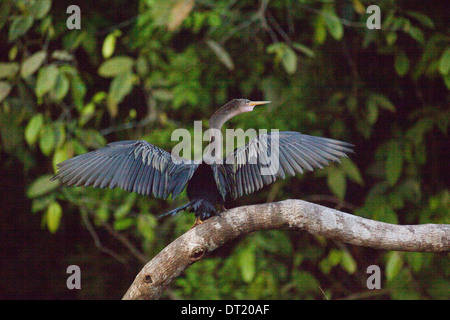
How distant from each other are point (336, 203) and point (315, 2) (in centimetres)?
136

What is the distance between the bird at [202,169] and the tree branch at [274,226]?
0.09m

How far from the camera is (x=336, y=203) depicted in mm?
3646

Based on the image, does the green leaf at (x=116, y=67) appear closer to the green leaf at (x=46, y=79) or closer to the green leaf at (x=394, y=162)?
the green leaf at (x=46, y=79)

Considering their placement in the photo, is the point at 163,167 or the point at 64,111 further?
the point at 64,111

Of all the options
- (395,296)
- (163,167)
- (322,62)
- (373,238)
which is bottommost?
(395,296)

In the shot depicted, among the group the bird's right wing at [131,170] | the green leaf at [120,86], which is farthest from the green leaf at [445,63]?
the green leaf at [120,86]

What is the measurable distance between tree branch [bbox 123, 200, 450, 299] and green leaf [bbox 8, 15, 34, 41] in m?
1.81

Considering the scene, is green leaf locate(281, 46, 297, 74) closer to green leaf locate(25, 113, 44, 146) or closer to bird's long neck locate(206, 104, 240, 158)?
bird's long neck locate(206, 104, 240, 158)

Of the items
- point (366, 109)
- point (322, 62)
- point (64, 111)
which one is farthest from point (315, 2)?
point (64, 111)

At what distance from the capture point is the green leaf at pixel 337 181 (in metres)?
3.20

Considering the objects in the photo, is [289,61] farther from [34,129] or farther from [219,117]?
[34,129]

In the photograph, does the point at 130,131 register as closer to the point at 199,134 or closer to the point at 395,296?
the point at 199,134

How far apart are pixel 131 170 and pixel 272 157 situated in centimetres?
54

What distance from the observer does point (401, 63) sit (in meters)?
3.23
